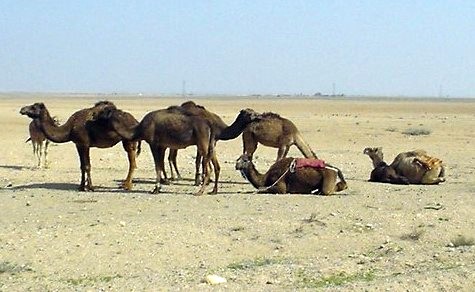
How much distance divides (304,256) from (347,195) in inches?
223

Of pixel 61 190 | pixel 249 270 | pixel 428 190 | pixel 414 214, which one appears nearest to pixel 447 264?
pixel 249 270

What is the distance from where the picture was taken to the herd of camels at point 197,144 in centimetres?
1681

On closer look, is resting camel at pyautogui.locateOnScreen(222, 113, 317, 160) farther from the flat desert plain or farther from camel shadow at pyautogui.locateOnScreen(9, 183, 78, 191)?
camel shadow at pyautogui.locateOnScreen(9, 183, 78, 191)

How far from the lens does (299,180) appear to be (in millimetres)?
16719

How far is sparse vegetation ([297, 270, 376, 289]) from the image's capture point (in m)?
9.28

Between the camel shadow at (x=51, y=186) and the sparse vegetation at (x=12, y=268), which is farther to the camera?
the camel shadow at (x=51, y=186)

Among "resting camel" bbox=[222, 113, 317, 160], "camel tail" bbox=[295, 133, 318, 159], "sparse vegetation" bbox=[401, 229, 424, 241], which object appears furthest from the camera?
"camel tail" bbox=[295, 133, 318, 159]

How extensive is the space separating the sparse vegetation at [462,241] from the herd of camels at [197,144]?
15.4 ft

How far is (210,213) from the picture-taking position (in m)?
14.3

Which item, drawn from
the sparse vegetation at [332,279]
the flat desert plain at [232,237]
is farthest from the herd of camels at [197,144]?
the sparse vegetation at [332,279]

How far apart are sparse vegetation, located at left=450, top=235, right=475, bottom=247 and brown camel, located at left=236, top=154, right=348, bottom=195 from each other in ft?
15.4

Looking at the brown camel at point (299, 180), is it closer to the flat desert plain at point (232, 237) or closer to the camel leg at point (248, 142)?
the flat desert plain at point (232, 237)

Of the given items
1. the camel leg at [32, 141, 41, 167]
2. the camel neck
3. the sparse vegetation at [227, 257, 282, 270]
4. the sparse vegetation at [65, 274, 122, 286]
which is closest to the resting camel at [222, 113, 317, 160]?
the camel neck

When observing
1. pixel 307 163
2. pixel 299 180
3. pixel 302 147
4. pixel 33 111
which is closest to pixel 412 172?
pixel 302 147
